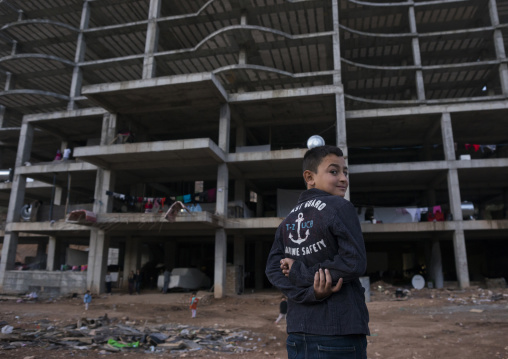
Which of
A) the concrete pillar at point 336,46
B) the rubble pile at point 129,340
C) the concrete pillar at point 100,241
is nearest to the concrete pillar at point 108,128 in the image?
the concrete pillar at point 100,241

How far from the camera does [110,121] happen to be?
1014 inches

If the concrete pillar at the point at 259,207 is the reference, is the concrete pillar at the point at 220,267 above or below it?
below

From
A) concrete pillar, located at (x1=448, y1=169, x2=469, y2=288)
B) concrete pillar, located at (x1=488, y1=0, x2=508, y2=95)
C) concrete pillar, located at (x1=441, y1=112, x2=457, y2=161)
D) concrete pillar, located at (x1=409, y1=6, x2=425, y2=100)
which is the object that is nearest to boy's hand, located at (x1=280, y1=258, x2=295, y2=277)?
concrete pillar, located at (x1=448, y1=169, x2=469, y2=288)

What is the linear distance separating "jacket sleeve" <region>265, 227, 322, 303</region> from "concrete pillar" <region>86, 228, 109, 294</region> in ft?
79.4

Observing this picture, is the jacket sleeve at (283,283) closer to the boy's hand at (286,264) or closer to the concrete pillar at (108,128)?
the boy's hand at (286,264)

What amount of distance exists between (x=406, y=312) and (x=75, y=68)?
3057cm

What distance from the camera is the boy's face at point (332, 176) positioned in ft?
7.81

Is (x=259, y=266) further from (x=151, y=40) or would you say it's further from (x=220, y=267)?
(x=151, y=40)

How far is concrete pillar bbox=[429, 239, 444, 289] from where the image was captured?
2525 cm

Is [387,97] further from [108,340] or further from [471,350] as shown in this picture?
[108,340]

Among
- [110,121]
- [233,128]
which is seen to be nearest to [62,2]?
[110,121]

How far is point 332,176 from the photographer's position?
239 centimetres

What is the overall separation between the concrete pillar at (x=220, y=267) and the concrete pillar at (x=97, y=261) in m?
7.88

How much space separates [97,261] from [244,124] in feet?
47.0
